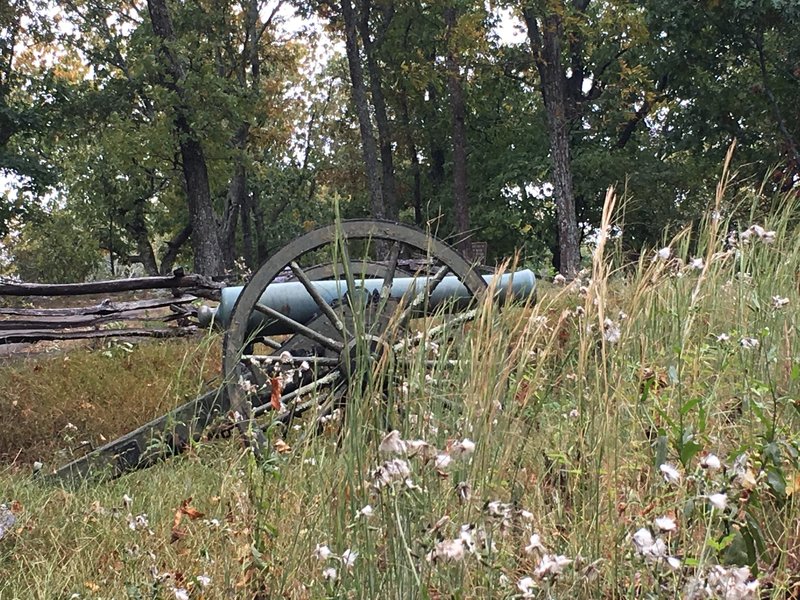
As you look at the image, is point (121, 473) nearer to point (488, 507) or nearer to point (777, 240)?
point (488, 507)

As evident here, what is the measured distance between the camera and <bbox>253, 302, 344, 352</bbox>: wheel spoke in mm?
4250

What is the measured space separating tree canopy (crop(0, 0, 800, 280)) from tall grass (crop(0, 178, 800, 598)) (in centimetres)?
746

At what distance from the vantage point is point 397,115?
25.6 m

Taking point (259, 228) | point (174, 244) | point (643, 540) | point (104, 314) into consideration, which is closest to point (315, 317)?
point (643, 540)

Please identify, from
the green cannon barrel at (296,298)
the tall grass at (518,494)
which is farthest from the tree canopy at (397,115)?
the tall grass at (518,494)

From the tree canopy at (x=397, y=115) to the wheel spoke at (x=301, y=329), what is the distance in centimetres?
638

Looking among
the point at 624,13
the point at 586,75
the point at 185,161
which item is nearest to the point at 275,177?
the point at 586,75

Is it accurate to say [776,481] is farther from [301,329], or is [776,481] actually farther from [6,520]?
[301,329]

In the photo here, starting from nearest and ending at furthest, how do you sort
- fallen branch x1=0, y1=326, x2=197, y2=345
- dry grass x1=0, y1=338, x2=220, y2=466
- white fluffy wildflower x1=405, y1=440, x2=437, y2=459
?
white fluffy wildflower x1=405, y1=440, x2=437, y2=459 → dry grass x1=0, y1=338, x2=220, y2=466 → fallen branch x1=0, y1=326, x2=197, y2=345

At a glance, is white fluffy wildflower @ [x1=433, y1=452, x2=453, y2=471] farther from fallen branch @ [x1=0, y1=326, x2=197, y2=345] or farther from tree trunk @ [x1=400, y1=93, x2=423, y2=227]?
tree trunk @ [x1=400, y1=93, x2=423, y2=227]

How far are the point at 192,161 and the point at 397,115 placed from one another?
11677mm

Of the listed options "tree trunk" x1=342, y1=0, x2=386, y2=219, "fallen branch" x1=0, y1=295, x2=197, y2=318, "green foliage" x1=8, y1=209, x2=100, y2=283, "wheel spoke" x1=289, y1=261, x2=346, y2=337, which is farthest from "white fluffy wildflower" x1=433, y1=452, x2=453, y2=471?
"green foliage" x1=8, y1=209, x2=100, y2=283

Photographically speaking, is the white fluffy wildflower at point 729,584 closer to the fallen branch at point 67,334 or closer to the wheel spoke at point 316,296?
the wheel spoke at point 316,296

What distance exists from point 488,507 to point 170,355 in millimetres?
6584
